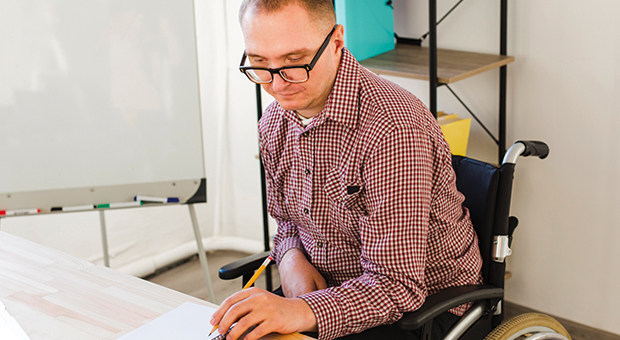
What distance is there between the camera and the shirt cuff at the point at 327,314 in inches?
37.9

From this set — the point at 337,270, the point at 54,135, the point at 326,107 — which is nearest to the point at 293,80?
the point at 326,107

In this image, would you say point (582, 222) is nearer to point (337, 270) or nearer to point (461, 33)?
point (461, 33)

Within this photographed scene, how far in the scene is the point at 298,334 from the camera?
0.92m

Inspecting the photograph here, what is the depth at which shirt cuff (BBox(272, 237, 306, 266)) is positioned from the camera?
1.37 m

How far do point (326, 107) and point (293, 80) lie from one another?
10 cm

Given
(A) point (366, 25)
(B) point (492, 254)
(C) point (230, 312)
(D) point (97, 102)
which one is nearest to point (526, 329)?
(B) point (492, 254)

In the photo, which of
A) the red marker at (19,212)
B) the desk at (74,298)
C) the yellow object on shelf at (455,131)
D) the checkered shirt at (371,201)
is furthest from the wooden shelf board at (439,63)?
the red marker at (19,212)

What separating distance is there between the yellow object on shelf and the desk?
1.06m

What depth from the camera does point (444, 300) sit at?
107cm

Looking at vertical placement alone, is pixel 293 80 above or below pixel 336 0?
below

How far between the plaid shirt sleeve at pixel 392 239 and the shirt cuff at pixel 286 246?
0.33 m

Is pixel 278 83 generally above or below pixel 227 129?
above

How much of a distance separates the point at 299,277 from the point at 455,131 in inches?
33.5

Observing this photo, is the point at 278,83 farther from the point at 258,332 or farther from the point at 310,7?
the point at 258,332
